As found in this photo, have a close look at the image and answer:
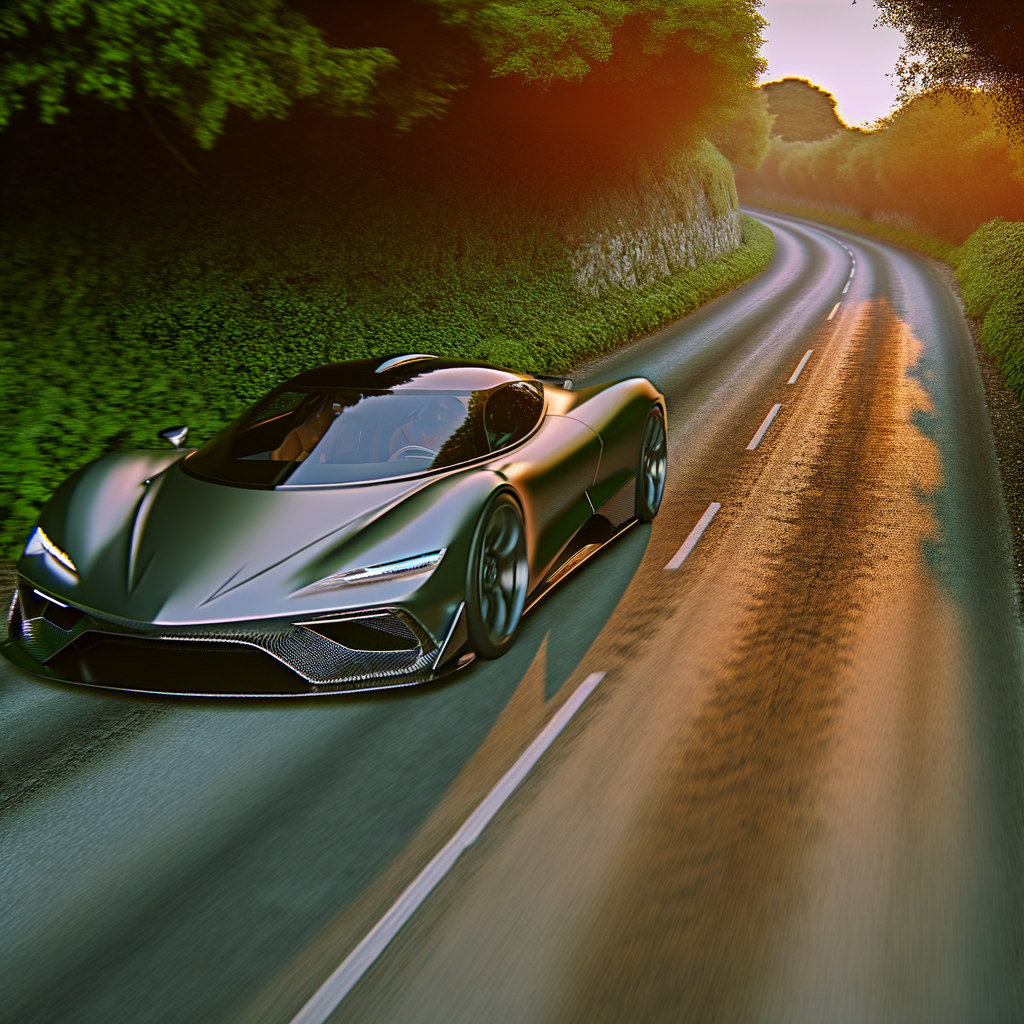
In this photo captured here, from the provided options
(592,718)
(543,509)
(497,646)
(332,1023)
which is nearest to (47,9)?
(543,509)

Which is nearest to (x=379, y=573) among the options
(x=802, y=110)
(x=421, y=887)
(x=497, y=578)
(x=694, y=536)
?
(x=497, y=578)

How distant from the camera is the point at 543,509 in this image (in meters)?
5.09

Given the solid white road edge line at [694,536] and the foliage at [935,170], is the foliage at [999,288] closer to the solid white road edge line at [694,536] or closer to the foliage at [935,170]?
the foliage at [935,170]

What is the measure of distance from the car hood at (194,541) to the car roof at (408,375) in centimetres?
101

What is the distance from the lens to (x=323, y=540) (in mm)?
4098

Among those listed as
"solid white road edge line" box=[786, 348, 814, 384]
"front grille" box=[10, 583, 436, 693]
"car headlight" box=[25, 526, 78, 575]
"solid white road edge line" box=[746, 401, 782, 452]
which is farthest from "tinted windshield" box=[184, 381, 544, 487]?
A: "solid white road edge line" box=[786, 348, 814, 384]

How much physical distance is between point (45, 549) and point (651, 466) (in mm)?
4580

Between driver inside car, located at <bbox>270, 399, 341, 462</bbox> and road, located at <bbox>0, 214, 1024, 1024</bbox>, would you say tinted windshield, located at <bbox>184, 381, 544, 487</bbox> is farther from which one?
road, located at <bbox>0, 214, 1024, 1024</bbox>

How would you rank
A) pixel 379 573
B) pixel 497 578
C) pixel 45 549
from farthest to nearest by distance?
pixel 497 578 → pixel 45 549 → pixel 379 573

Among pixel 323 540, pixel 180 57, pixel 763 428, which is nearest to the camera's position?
pixel 323 540

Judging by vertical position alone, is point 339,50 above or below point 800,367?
above

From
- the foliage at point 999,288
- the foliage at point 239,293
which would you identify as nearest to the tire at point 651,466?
the foliage at point 239,293

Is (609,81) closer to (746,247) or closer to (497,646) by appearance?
(746,247)

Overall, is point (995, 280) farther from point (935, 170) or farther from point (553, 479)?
point (553, 479)
